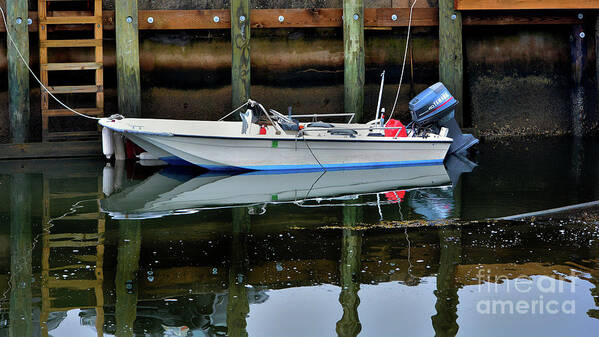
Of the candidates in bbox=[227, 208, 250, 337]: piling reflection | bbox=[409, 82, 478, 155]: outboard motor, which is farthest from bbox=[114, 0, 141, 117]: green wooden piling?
bbox=[227, 208, 250, 337]: piling reflection

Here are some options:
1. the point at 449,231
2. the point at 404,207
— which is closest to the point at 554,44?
the point at 404,207

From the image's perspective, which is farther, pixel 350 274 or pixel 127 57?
pixel 127 57

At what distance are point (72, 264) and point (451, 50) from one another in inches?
292

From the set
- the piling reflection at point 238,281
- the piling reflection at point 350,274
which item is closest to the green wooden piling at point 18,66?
the piling reflection at point 238,281

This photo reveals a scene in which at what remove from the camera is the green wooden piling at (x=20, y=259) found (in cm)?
507

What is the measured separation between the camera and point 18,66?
11375 millimetres

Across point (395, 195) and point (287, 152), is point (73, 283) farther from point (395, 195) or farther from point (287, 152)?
point (287, 152)

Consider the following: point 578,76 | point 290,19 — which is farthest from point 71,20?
point 578,76

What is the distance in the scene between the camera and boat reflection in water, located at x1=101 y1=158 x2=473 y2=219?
8672 millimetres

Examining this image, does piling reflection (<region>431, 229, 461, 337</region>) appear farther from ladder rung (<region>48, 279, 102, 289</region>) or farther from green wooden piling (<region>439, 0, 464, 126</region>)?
green wooden piling (<region>439, 0, 464, 126</region>)

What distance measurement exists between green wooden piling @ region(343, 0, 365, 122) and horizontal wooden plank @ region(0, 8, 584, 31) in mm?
327

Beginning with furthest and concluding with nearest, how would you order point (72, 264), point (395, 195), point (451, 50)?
point (451, 50) → point (395, 195) → point (72, 264)

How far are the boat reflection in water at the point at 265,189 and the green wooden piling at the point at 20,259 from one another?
0.84 m

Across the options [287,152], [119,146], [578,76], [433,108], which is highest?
[578,76]
